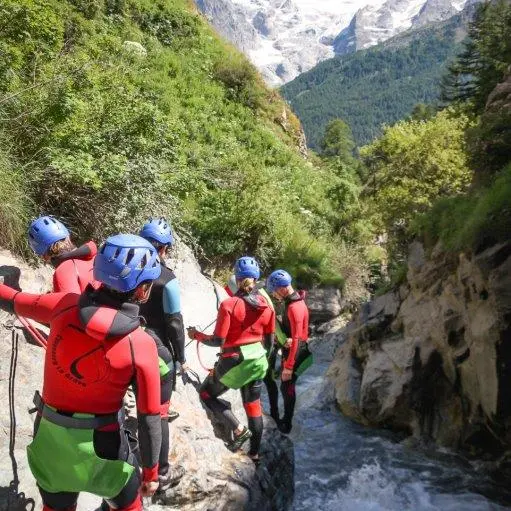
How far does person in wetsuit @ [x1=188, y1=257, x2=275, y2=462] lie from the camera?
5.77 m

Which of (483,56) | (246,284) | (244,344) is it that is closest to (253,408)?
(244,344)

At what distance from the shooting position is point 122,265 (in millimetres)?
3055

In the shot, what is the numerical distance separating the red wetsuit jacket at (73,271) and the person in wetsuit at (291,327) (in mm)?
3633

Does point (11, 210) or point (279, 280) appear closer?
point (11, 210)

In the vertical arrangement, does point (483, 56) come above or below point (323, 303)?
above

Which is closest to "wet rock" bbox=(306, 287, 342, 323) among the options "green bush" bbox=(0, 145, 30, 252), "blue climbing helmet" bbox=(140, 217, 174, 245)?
"green bush" bbox=(0, 145, 30, 252)

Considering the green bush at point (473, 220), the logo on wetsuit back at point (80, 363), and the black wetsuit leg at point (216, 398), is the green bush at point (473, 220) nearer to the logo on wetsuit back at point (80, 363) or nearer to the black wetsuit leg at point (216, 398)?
the black wetsuit leg at point (216, 398)

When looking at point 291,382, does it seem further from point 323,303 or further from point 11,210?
point 323,303

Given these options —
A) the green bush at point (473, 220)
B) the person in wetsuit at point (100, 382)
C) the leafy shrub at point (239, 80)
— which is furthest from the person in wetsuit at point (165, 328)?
the leafy shrub at point (239, 80)

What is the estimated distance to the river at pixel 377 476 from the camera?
7355mm

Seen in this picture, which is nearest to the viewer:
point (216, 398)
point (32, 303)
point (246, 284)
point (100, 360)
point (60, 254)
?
point (100, 360)

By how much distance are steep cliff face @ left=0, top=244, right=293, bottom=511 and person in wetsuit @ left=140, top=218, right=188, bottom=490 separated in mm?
255

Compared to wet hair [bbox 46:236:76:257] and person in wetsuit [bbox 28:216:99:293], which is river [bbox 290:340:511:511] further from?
wet hair [bbox 46:236:76:257]

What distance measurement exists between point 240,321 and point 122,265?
286 cm
